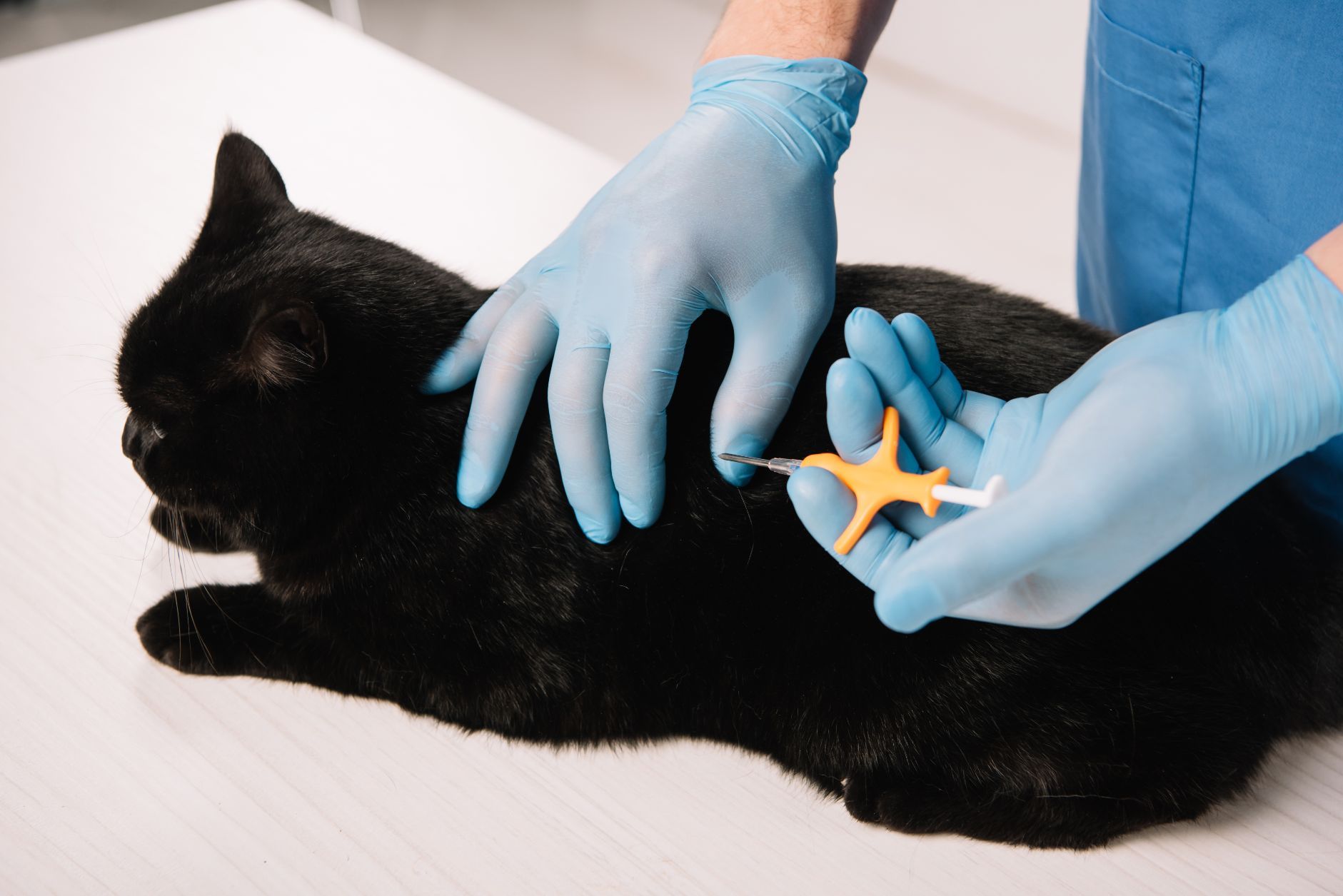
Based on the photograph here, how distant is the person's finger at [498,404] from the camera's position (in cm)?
81

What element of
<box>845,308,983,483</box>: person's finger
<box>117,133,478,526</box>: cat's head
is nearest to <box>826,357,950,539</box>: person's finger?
<box>845,308,983,483</box>: person's finger

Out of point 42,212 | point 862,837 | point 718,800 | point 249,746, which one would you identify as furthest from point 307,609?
point 42,212

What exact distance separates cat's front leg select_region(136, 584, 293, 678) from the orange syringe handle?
1.73 feet

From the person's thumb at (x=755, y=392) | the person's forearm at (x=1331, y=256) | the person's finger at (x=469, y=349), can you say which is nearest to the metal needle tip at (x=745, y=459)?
the person's thumb at (x=755, y=392)

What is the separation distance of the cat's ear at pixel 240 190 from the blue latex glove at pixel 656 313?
0.26 m

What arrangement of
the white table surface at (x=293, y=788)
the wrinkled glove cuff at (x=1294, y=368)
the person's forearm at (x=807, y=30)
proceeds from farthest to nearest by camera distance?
the person's forearm at (x=807, y=30), the white table surface at (x=293, y=788), the wrinkled glove cuff at (x=1294, y=368)

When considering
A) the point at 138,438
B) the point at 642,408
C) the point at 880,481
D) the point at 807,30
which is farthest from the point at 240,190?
the point at 880,481

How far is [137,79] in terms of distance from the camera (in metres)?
1.49

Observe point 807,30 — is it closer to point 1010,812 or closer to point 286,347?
point 286,347

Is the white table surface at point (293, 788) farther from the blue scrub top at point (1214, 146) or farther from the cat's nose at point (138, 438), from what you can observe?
the blue scrub top at point (1214, 146)

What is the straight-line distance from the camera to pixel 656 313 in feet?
2.61

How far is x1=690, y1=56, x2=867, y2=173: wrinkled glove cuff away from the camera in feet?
2.89

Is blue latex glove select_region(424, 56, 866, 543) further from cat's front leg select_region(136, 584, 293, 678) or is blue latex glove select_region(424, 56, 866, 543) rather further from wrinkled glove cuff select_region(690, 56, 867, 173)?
cat's front leg select_region(136, 584, 293, 678)

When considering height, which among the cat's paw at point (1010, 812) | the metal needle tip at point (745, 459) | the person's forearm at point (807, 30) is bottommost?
the cat's paw at point (1010, 812)
